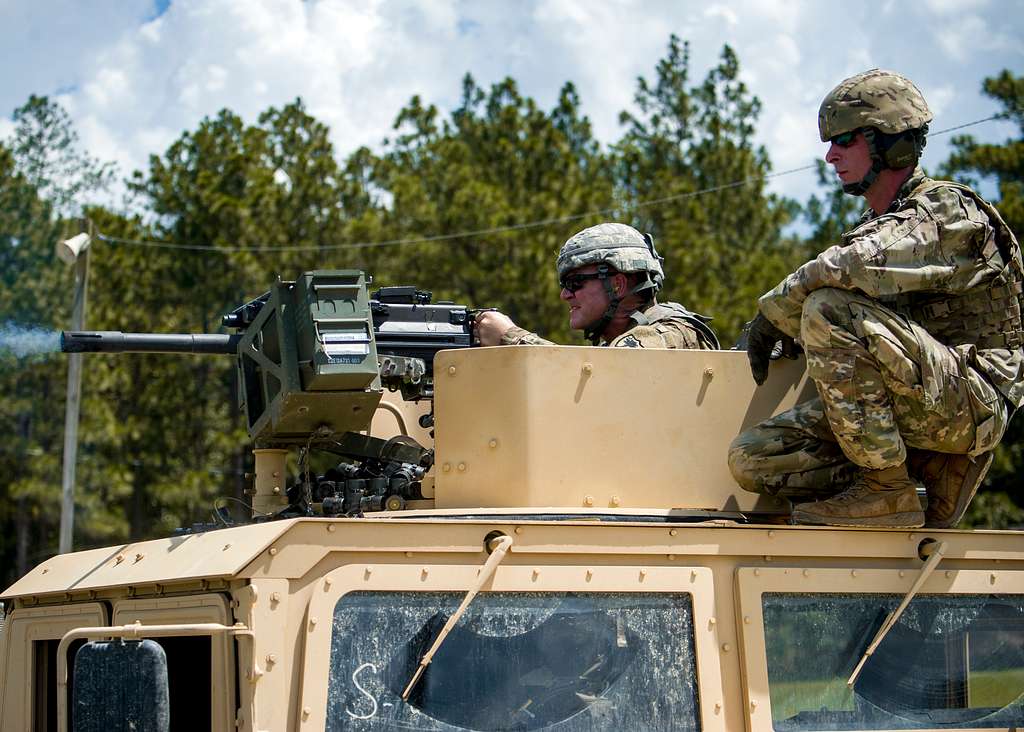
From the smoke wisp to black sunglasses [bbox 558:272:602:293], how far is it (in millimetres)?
5912

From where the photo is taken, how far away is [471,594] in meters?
3.40

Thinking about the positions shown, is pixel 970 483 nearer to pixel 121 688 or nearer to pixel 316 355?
pixel 316 355

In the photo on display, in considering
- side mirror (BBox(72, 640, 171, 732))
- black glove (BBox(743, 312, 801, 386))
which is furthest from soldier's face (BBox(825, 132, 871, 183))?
A: side mirror (BBox(72, 640, 171, 732))

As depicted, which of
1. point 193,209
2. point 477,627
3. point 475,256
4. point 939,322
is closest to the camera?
point 477,627

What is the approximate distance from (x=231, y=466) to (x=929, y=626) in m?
18.8

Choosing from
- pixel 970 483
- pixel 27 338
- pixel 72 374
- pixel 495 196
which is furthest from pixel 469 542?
pixel 495 196

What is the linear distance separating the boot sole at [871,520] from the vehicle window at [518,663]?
565 millimetres

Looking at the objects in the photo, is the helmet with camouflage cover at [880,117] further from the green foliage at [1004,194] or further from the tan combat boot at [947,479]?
the green foliage at [1004,194]

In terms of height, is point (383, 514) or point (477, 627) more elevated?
point (383, 514)

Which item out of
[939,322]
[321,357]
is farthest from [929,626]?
[321,357]

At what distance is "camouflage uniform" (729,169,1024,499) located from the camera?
13.2 ft

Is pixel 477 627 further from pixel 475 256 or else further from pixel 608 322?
pixel 475 256

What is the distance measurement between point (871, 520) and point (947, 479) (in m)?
0.46

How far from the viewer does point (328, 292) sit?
14.8 ft
